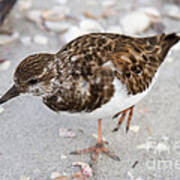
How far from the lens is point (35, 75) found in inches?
84.9

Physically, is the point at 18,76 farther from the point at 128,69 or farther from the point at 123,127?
the point at 123,127

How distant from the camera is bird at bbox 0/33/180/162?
2178 mm

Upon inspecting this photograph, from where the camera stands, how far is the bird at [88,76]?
218cm

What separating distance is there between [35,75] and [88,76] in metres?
0.32

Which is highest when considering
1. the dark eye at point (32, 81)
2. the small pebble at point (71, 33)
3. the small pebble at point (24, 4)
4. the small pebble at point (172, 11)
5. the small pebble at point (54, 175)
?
the dark eye at point (32, 81)

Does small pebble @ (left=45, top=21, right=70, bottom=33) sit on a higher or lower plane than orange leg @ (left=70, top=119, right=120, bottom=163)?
higher

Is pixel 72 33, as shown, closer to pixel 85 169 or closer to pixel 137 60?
pixel 137 60

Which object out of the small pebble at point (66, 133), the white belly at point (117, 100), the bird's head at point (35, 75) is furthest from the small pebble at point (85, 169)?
the bird's head at point (35, 75)

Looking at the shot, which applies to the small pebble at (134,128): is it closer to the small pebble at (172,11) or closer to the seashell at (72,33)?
the seashell at (72,33)

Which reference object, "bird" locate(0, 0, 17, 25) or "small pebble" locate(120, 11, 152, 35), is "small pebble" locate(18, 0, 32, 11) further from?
"small pebble" locate(120, 11, 152, 35)

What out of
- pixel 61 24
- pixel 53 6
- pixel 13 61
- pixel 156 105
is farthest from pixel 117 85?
pixel 53 6

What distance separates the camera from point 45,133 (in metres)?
2.87

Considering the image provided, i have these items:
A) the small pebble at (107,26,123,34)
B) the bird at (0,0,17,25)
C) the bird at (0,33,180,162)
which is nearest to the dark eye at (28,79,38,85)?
the bird at (0,33,180,162)

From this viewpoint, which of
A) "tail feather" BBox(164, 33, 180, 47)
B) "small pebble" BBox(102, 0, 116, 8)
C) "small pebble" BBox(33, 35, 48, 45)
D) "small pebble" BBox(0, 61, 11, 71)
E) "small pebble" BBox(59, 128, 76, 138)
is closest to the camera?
"tail feather" BBox(164, 33, 180, 47)
